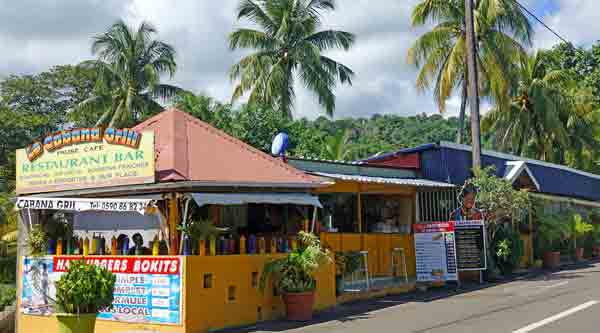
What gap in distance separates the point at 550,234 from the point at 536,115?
1391cm

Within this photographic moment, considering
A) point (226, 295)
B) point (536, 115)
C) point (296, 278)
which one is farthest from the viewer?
point (536, 115)

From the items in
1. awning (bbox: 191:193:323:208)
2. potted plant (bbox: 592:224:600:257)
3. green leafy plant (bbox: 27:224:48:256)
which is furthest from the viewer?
potted plant (bbox: 592:224:600:257)

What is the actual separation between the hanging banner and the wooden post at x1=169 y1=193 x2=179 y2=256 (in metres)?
0.68

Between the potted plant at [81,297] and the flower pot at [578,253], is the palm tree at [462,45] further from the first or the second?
the potted plant at [81,297]

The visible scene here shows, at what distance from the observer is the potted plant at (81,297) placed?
10297 mm

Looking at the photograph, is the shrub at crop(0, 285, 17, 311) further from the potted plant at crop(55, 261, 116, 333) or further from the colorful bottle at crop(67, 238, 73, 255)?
the potted plant at crop(55, 261, 116, 333)

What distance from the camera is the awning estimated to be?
488 inches

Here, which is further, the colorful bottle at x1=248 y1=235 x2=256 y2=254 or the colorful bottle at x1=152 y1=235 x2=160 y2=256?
the colorful bottle at x1=248 y1=235 x2=256 y2=254

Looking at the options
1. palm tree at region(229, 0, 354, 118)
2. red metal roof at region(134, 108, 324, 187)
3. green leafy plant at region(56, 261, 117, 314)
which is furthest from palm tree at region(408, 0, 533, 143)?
green leafy plant at region(56, 261, 117, 314)

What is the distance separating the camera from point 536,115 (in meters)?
36.1

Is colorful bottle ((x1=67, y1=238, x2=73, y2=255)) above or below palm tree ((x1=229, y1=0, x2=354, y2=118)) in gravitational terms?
below

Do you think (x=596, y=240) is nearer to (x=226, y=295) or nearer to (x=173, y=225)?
(x=226, y=295)

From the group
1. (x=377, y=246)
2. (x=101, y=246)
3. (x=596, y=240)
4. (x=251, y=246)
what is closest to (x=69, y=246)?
(x=101, y=246)

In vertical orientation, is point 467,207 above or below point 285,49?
below
